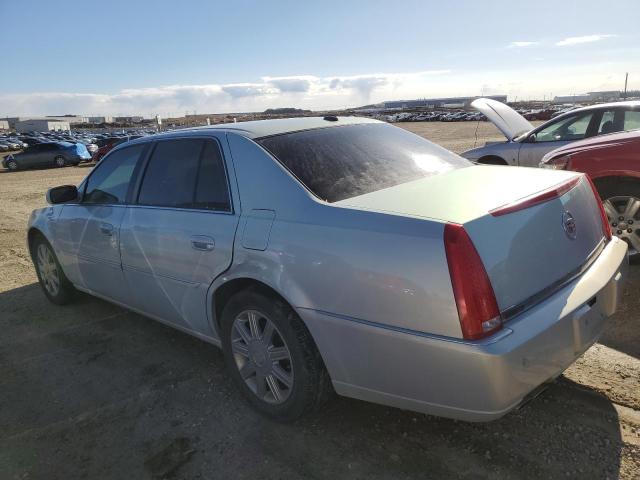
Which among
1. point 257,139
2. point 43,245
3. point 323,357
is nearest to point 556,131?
point 257,139

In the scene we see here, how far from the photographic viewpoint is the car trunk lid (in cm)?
208

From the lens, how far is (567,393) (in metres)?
2.86

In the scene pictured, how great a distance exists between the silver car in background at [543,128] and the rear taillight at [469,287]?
5566mm

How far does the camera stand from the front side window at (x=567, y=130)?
7096mm

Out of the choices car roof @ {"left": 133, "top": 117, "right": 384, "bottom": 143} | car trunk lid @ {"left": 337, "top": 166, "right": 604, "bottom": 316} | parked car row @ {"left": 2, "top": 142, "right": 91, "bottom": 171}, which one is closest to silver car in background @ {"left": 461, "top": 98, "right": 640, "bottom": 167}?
car roof @ {"left": 133, "top": 117, "right": 384, "bottom": 143}

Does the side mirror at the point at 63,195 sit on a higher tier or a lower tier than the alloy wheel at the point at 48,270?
higher

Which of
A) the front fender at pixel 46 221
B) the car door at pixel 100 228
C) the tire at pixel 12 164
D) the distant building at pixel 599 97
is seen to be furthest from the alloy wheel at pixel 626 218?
the distant building at pixel 599 97

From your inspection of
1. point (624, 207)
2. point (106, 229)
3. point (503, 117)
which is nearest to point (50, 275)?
point (106, 229)

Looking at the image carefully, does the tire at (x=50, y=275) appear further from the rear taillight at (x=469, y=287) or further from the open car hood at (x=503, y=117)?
the open car hood at (x=503, y=117)

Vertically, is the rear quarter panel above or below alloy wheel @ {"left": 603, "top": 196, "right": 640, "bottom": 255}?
above

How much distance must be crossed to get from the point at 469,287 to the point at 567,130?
645cm

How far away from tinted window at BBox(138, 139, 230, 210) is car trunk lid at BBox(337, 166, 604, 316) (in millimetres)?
965

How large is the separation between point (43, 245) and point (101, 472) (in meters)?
3.15

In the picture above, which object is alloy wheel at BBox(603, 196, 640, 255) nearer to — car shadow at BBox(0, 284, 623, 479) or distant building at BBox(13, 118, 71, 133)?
car shadow at BBox(0, 284, 623, 479)
